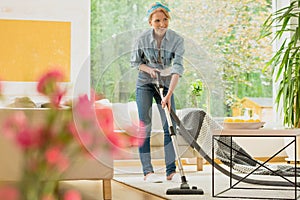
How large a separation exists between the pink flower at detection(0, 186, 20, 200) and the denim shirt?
2.34m

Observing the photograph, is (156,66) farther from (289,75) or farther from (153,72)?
(289,75)

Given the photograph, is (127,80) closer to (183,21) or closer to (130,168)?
(130,168)

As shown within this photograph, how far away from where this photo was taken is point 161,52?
287 cm

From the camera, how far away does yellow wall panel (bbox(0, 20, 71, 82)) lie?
595 cm

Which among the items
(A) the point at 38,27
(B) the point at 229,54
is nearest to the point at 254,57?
(B) the point at 229,54

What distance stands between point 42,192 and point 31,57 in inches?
230

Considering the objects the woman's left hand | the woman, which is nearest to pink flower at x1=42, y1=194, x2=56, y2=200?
the woman

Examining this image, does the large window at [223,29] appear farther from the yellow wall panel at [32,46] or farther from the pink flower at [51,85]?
the pink flower at [51,85]

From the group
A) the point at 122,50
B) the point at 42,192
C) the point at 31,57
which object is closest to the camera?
the point at 42,192

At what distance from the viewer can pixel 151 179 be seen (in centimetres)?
389

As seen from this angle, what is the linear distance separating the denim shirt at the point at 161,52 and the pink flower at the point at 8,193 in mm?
2342

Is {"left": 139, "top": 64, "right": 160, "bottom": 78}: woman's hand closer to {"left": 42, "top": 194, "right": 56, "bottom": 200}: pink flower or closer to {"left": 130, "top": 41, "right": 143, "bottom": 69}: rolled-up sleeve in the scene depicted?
{"left": 130, "top": 41, "right": 143, "bottom": 69}: rolled-up sleeve

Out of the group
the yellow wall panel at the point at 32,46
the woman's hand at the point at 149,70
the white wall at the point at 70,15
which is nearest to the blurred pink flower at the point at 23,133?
the woman's hand at the point at 149,70

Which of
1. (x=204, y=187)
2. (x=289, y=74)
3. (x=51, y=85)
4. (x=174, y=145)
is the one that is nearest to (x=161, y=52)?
(x=174, y=145)
